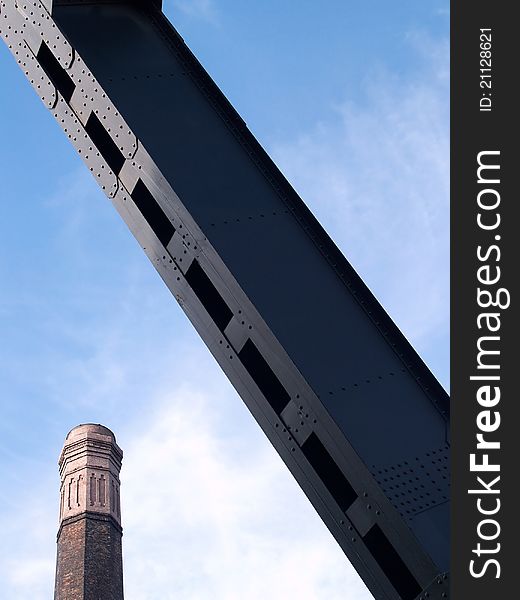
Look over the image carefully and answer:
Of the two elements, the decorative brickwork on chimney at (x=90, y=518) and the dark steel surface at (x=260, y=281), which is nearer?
the dark steel surface at (x=260, y=281)

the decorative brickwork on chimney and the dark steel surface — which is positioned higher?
the decorative brickwork on chimney

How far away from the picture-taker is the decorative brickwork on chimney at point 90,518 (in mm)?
19828

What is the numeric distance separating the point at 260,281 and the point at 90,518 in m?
17.1

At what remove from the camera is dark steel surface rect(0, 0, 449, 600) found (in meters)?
4.29

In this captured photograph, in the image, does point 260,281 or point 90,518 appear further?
point 90,518

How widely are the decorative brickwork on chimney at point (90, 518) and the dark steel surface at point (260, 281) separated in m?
15.6

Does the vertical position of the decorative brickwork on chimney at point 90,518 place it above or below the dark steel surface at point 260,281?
above

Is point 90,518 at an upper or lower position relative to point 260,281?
upper

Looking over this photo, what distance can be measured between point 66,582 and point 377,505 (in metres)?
17.1

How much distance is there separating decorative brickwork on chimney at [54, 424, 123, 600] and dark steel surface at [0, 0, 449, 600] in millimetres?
15552

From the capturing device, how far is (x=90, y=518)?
2078cm

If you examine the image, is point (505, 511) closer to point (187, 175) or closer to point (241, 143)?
point (187, 175)

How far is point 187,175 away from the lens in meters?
5.22

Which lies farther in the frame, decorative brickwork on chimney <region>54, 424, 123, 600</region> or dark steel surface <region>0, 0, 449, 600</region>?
decorative brickwork on chimney <region>54, 424, 123, 600</region>
